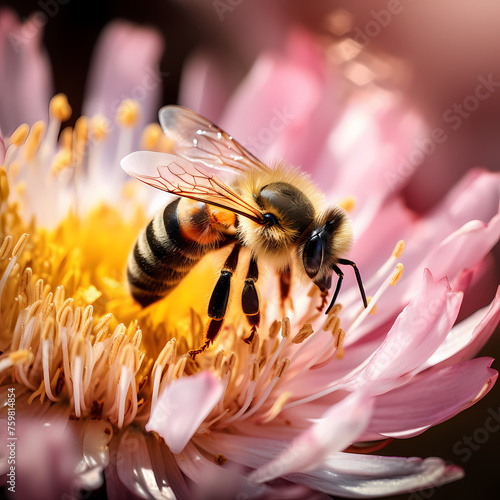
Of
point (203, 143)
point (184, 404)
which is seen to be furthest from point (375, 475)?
point (203, 143)

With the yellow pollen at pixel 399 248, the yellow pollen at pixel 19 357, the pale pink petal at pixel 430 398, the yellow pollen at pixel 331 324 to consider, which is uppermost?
the yellow pollen at pixel 399 248

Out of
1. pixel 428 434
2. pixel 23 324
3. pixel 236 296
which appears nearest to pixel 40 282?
pixel 23 324

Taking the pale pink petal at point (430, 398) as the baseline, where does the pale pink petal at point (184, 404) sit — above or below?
below

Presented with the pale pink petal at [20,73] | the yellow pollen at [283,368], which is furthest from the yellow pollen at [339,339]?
the pale pink petal at [20,73]

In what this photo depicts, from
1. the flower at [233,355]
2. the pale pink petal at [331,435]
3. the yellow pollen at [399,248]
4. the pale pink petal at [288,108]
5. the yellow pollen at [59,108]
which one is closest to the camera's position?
the pale pink petal at [331,435]

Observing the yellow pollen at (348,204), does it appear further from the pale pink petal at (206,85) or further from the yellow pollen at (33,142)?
the yellow pollen at (33,142)

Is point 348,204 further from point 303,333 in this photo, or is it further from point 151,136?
point 151,136
